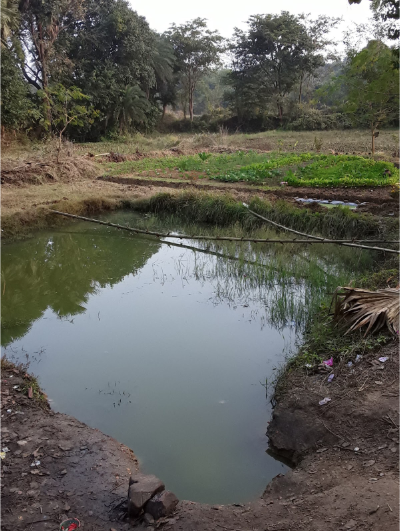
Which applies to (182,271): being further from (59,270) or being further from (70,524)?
(70,524)

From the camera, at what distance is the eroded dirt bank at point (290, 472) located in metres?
2.51

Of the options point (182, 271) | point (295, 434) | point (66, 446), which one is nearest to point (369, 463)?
point (295, 434)

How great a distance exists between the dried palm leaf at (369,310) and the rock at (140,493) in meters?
2.31

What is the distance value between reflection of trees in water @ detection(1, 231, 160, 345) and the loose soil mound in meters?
3.76

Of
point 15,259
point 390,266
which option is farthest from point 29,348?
point 390,266

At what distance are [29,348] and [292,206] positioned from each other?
591 cm

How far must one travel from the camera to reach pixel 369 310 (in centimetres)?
421

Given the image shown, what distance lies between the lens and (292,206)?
9.18 m

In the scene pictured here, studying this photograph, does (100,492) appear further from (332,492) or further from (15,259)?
(15,259)

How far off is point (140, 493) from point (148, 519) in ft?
0.46

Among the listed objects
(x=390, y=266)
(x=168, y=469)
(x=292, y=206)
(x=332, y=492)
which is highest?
(x=292, y=206)

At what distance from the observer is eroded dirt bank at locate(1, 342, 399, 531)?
8.23 ft

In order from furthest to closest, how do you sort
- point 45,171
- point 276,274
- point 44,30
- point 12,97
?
point 44,30, point 12,97, point 45,171, point 276,274

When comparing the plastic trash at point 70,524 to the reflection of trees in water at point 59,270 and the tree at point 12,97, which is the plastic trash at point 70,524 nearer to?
the reflection of trees in water at point 59,270
